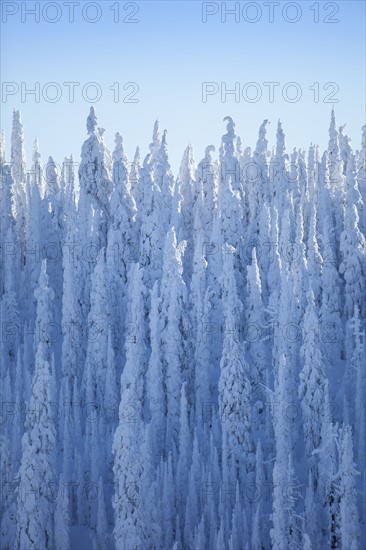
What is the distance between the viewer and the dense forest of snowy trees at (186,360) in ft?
107

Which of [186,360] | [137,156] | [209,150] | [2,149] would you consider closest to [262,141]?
[209,150]

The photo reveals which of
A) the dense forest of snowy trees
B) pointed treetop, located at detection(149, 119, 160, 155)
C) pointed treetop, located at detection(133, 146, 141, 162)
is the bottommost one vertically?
the dense forest of snowy trees

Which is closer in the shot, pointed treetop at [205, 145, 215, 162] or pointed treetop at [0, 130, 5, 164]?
pointed treetop at [205, 145, 215, 162]

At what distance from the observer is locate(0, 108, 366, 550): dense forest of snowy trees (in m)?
32.7

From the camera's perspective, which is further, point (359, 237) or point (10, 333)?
point (10, 333)

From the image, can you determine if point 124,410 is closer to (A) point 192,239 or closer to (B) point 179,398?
(B) point 179,398

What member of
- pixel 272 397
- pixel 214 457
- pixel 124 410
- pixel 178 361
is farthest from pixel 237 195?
pixel 124 410

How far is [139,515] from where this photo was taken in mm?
31719

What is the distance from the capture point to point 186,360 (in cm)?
4619

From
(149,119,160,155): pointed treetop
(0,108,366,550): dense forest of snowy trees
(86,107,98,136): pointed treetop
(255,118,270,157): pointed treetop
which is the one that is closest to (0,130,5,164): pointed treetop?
(0,108,366,550): dense forest of snowy trees

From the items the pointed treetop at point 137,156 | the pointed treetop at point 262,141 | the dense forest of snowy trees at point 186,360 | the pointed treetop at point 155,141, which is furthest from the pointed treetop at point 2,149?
the pointed treetop at point 262,141

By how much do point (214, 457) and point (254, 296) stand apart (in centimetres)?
1276

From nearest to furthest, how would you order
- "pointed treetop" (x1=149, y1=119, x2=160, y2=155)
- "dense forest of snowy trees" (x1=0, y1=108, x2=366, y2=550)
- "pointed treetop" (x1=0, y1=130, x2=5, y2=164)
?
"dense forest of snowy trees" (x1=0, y1=108, x2=366, y2=550)
"pointed treetop" (x1=149, y1=119, x2=160, y2=155)
"pointed treetop" (x1=0, y1=130, x2=5, y2=164)

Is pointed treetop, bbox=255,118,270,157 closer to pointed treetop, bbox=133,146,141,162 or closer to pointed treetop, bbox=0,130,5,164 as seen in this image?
pointed treetop, bbox=133,146,141,162
